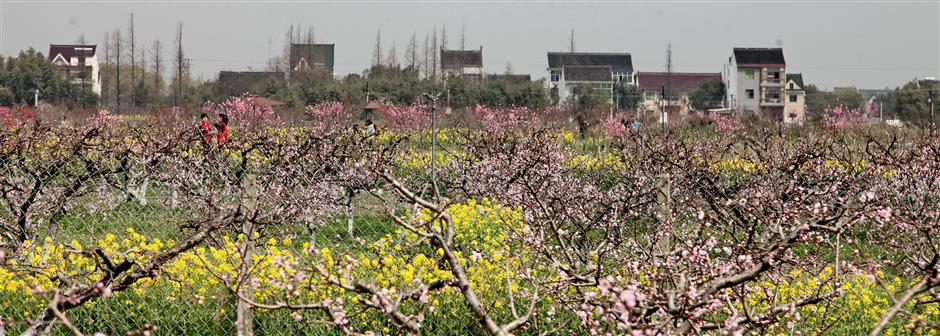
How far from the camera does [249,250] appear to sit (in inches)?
196

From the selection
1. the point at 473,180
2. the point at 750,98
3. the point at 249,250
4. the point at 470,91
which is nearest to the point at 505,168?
the point at 473,180

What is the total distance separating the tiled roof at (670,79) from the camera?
277 ft

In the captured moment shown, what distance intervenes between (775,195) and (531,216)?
3277 millimetres

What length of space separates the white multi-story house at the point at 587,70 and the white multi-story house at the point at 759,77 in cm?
948

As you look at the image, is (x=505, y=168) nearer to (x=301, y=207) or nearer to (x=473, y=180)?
(x=473, y=180)

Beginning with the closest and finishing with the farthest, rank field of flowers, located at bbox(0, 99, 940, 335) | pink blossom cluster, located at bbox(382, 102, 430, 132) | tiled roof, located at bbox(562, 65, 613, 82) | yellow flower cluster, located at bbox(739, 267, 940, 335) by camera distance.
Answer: field of flowers, located at bbox(0, 99, 940, 335) → yellow flower cluster, located at bbox(739, 267, 940, 335) → pink blossom cluster, located at bbox(382, 102, 430, 132) → tiled roof, located at bbox(562, 65, 613, 82)

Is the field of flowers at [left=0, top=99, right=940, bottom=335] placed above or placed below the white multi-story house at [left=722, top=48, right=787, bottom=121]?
below

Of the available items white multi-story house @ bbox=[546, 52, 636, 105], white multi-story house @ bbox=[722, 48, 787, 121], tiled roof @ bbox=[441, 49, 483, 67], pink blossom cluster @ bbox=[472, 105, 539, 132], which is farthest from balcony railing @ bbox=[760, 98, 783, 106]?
pink blossom cluster @ bbox=[472, 105, 539, 132]

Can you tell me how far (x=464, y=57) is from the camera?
275 ft

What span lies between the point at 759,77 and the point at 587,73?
14.1 m

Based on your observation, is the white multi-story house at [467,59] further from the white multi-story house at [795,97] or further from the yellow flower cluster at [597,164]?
the yellow flower cluster at [597,164]

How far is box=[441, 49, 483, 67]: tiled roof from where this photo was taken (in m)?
83.7

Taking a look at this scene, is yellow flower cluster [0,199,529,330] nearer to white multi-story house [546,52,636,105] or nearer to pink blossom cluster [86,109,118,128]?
pink blossom cluster [86,109,118,128]

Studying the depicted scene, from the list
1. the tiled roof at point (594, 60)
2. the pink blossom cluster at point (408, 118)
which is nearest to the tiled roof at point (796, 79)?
the tiled roof at point (594, 60)
